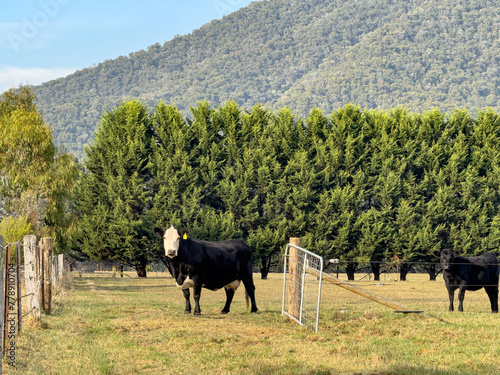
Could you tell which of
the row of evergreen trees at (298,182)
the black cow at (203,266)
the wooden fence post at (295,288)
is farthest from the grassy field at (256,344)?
the row of evergreen trees at (298,182)

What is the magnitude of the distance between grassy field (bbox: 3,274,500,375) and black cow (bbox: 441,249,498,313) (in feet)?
8.15

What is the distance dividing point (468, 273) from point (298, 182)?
104 feet

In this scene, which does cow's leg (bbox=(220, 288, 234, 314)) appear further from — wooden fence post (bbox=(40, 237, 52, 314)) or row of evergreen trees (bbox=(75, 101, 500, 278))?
row of evergreen trees (bbox=(75, 101, 500, 278))

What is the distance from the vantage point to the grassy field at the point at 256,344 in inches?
404

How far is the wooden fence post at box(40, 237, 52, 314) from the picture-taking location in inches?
685

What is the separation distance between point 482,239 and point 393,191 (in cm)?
796

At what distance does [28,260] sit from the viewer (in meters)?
14.8

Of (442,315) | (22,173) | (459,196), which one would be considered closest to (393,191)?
(459,196)

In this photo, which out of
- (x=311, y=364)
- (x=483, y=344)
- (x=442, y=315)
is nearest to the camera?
(x=311, y=364)

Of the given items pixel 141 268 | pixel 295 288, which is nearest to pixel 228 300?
pixel 295 288

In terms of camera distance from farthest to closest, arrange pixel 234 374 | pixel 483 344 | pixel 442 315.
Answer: pixel 442 315 → pixel 483 344 → pixel 234 374

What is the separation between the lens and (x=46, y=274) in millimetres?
17891

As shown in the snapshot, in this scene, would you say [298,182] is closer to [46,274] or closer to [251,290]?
[251,290]

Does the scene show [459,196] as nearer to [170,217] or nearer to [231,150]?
[231,150]
